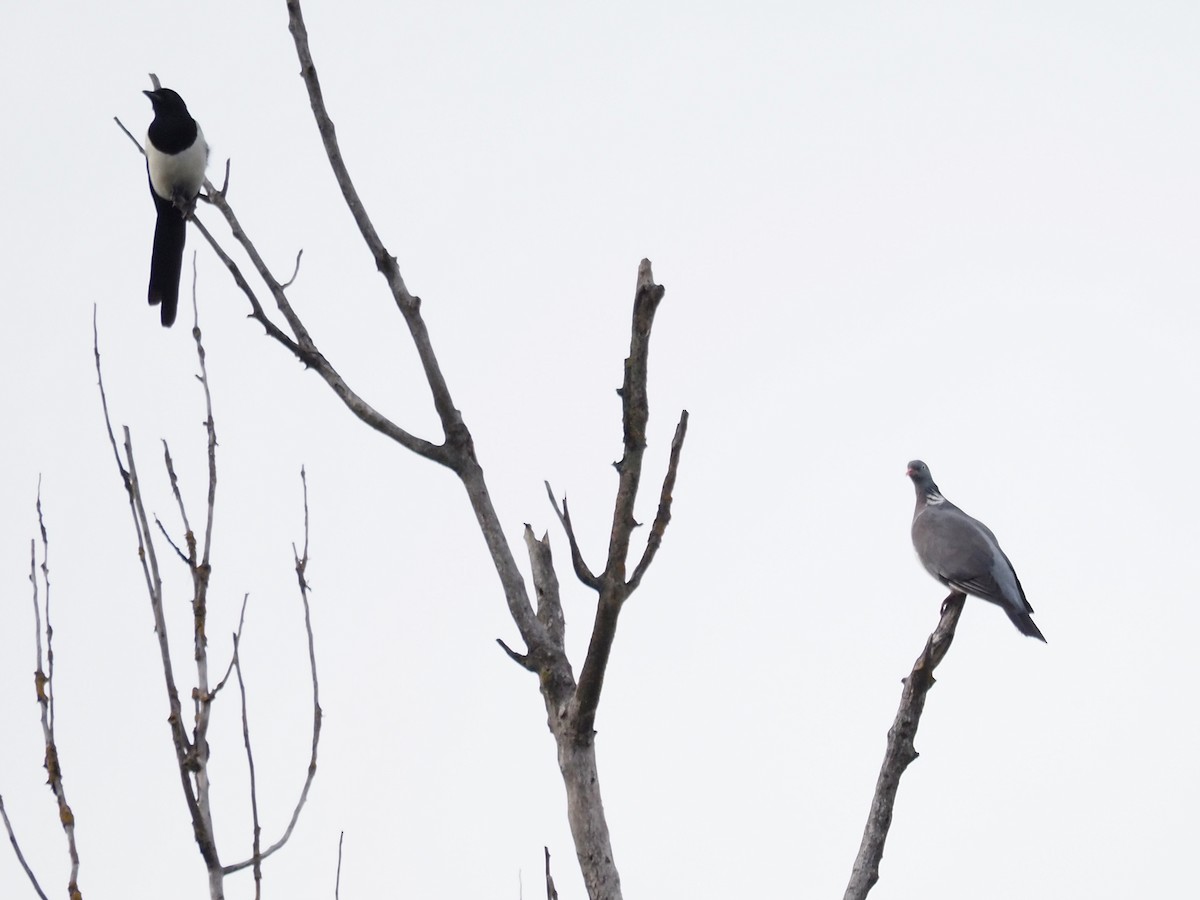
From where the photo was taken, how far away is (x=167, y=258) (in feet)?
20.6

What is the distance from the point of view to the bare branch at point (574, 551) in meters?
2.04

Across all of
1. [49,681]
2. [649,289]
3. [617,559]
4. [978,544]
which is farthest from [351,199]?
[978,544]

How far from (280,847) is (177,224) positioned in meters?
4.67

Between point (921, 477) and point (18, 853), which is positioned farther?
point (921, 477)

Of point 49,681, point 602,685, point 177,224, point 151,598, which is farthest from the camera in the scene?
point 177,224

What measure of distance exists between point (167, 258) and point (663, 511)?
4.83 m

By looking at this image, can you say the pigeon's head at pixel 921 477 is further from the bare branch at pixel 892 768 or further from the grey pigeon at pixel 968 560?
the bare branch at pixel 892 768

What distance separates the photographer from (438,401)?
238cm

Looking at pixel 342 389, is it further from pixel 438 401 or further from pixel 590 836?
pixel 590 836

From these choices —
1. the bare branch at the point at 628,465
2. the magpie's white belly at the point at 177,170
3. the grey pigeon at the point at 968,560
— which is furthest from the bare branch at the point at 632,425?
the magpie's white belly at the point at 177,170

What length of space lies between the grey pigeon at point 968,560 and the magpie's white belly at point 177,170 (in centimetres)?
379

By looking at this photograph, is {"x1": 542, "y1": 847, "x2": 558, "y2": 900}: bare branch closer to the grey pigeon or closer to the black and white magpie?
the grey pigeon

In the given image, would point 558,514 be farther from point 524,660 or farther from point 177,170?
point 177,170

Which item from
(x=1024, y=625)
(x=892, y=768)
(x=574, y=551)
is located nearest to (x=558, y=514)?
(x=574, y=551)
